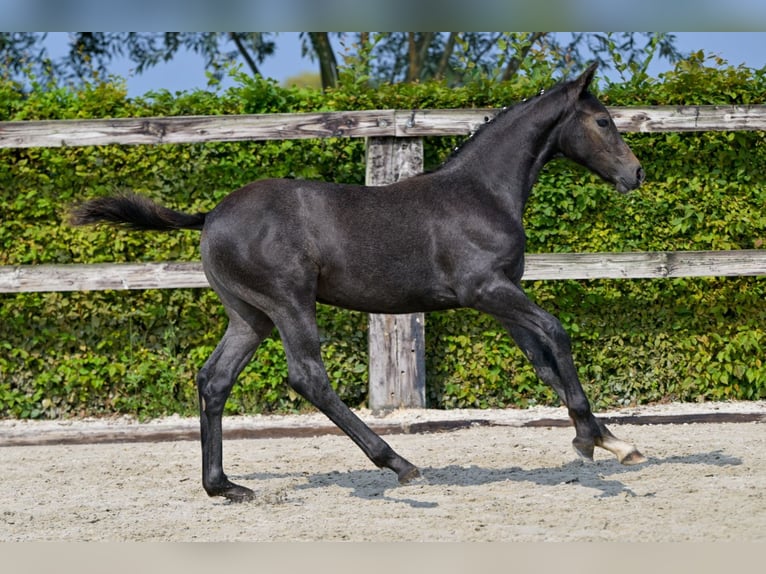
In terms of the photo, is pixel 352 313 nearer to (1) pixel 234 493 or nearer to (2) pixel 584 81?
(1) pixel 234 493

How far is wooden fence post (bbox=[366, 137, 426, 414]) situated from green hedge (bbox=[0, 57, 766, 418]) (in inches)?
10.3

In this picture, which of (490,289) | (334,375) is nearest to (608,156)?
(490,289)

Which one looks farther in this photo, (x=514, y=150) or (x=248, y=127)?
(x=248, y=127)

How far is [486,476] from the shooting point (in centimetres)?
497

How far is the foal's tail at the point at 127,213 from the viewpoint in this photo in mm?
4672

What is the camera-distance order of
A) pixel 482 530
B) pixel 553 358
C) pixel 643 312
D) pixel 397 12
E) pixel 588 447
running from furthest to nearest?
pixel 643 312, pixel 553 358, pixel 588 447, pixel 482 530, pixel 397 12

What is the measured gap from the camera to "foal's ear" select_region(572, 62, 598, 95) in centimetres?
465

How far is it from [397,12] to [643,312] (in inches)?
233

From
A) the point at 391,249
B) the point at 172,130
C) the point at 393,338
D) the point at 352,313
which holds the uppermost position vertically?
the point at 172,130

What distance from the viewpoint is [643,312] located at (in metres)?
7.03

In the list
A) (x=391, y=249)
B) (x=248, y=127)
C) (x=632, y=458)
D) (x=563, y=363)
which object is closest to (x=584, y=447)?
(x=632, y=458)

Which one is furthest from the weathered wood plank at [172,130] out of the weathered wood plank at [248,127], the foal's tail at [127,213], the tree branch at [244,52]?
the tree branch at [244,52]

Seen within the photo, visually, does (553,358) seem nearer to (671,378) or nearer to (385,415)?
(385,415)

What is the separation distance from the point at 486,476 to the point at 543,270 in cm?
200
